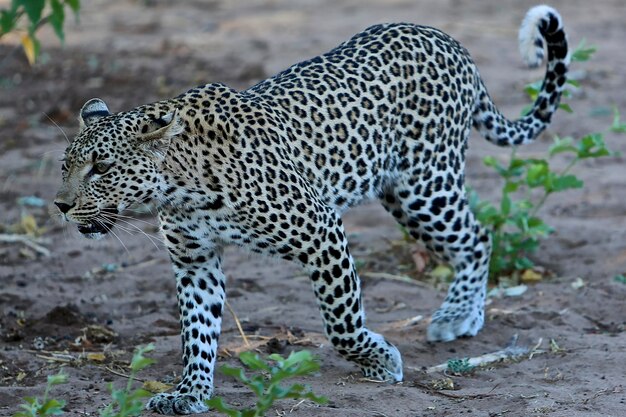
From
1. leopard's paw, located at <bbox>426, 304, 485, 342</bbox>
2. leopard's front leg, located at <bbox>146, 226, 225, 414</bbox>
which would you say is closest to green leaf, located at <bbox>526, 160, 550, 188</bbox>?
leopard's paw, located at <bbox>426, 304, 485, 342</bbox>

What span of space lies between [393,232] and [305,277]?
4.20ft

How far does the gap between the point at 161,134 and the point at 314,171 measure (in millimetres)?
1119

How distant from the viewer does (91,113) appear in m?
6.90

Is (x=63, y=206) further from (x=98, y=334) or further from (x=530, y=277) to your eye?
(x=530, y=277)

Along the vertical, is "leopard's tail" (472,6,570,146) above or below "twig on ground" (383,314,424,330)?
above

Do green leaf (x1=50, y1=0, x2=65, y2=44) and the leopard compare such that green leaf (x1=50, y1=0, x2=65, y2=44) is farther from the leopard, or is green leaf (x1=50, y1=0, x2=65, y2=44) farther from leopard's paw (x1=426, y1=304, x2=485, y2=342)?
leopard's paw (x1=426, y1=304, x2=485, y2=342)

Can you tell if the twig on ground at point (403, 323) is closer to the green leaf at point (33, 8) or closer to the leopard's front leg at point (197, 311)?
the leopard's front leg at point (197, 311)

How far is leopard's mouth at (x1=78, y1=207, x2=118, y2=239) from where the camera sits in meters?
6.58

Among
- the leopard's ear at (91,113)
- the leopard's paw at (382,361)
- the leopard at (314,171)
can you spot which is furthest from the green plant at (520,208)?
the leopard's ear at (91,113)

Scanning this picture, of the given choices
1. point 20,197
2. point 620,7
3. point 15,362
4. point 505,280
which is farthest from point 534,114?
point 620,7

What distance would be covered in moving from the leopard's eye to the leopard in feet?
0.04

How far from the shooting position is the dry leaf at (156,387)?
23.5ft

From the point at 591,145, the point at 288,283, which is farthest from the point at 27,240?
the point at 591,145

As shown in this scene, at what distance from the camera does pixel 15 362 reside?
24.9 feet
